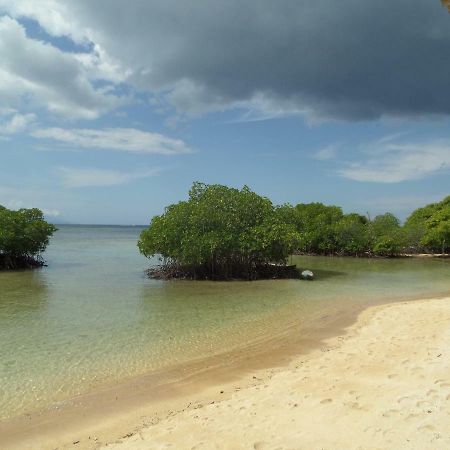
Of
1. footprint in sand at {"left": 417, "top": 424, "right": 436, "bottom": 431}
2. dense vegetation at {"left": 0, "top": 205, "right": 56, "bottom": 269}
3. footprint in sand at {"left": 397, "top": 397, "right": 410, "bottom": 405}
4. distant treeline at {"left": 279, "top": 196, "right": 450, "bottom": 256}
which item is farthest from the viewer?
distant treeline at {"left": 279, "top": 196, "right": 450, "bottom": 256}

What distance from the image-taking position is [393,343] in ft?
34.8

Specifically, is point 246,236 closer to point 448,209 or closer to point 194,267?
point 194,267

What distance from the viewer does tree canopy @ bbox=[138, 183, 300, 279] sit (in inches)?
943

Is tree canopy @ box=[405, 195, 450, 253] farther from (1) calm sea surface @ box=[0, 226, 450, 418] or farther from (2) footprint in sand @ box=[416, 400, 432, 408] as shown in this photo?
(2) footprint in sand @ box=[416, 400, 432, 408]

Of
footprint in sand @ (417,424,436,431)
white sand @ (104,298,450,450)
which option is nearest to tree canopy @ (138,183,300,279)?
white sand @ (104,298,450,450)

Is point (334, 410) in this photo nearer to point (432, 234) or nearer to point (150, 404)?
point (150, 404)

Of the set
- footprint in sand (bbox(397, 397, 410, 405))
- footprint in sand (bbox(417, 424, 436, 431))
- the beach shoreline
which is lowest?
the beach shoreline

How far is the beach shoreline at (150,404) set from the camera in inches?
254

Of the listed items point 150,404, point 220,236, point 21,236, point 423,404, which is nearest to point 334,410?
point 423,404

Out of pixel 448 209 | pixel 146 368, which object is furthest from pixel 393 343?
pixel 448 209

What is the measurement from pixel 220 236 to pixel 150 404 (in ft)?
53.8

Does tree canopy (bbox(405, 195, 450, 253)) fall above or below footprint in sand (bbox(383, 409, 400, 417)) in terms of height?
above

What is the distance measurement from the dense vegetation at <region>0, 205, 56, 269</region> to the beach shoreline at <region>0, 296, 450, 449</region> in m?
23.2

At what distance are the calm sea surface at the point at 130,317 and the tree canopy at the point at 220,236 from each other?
60.7 inches
